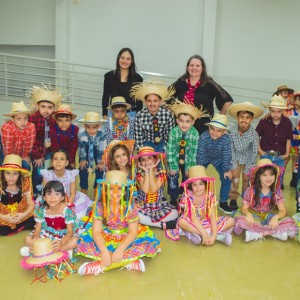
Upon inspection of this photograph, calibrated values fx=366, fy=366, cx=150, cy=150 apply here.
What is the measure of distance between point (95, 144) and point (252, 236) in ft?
6.03

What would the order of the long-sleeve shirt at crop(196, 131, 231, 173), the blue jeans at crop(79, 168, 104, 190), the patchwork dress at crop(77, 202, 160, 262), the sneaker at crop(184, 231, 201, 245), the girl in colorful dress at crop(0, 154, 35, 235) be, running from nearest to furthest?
1. the patchwork dress at crop(77, 202, 160, 262)
2. the sneaker at crop(184, 231, 201, 245)
3. the girl in colorful dress at crop(0, 154, 35, 235)
4. the long-sleeve shirt at crop(196, 131, 231, 173)
5. the blue jeans at crop(79, 168, 104, 190)

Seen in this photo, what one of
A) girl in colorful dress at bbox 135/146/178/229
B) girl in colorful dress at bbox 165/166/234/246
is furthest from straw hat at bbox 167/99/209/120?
girl in colorful dress at bbox 165/166/234/246

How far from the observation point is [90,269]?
2557 mm

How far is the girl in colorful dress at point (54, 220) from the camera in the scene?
8.98 ft

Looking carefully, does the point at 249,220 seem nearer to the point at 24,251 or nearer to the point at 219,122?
the point at 219,122

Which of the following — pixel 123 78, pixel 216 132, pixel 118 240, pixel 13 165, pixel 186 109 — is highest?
pixel 123 78

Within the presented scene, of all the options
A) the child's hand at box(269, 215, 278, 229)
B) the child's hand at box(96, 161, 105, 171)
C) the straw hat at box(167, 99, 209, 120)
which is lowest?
the child's hand at box(269, 215, 278, 229)

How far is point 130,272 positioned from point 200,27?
218 inches

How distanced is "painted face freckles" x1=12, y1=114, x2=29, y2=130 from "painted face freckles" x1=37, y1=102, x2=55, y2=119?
0.78 feet

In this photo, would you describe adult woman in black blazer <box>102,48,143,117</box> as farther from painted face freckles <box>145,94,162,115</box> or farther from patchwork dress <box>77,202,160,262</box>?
patchwork dress <box>77,202,160,262</box>

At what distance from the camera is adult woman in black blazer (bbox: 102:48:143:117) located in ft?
13.9

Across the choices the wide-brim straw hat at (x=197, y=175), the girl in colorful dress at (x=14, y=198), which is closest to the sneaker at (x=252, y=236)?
the wide-brim straw hat at (x=197, y=175)

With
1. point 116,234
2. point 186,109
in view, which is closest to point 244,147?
point 186,109

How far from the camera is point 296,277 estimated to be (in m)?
2.62
